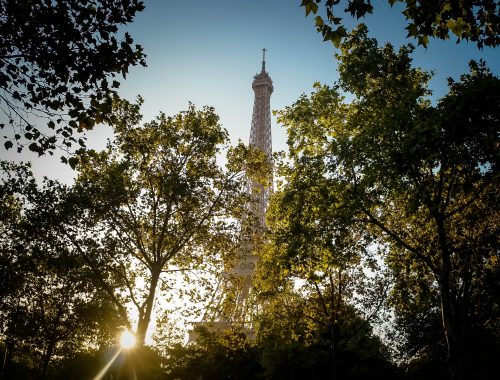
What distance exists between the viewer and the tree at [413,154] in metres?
10.8

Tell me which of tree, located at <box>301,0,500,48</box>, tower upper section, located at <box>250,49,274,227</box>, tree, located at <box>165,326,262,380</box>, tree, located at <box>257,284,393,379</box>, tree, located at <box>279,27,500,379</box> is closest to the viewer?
tree, located at <box>301,0,500,48</box>

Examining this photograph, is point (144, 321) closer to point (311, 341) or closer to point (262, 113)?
point (311, 341)

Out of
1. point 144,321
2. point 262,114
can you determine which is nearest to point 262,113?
point 262,114

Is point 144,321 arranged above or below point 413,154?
below

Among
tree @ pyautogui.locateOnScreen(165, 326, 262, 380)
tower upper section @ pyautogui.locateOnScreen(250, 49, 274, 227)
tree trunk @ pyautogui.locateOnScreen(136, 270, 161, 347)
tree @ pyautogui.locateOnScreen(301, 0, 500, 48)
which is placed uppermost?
tower upper section @ pyautogui.locateOnScreen(250, 49, 274, 227)

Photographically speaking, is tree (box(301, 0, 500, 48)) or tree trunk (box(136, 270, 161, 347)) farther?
tree trunk (box(136, 270, 161, 347))

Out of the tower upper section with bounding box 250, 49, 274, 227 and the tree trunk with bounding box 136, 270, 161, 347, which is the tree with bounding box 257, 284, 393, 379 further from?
the tower upper section with bounding box 250, 49, 274, 227

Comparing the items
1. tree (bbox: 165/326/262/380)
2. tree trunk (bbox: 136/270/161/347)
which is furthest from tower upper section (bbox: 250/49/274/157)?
tree trunk (bbox: 136/270/161/347)

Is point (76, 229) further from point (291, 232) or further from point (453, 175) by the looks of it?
point (453, 175)

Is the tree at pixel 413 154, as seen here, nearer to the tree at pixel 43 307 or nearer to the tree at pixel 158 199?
the tree at pixel 158 199

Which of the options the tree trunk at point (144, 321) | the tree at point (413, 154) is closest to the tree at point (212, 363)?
the tree trunk at point (144, 321)

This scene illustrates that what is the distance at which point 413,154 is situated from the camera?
10.6m

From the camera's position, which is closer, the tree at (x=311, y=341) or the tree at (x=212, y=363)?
the tree at (x=311, y=341)

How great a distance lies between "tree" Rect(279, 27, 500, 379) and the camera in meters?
10.8
